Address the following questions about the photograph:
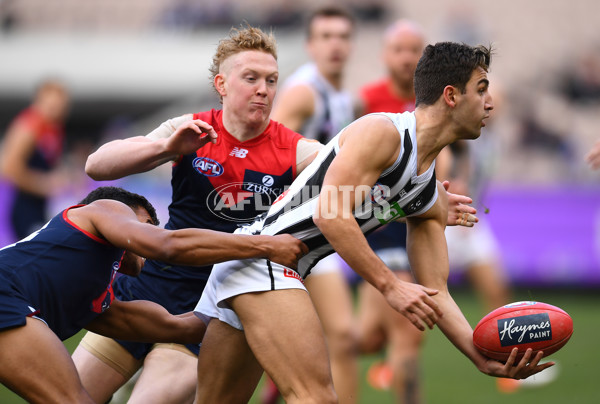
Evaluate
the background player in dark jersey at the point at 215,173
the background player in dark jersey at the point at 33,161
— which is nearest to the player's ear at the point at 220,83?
the background player in dark jersey at the point at 215,173

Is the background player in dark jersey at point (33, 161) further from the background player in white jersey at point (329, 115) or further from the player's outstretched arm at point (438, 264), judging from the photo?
the player's outstretched arm at point (438, 264)

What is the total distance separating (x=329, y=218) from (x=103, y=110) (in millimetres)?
20818

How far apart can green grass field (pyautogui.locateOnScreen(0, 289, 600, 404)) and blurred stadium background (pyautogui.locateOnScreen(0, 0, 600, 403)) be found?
761mm

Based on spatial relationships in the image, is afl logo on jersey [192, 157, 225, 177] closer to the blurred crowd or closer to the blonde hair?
the blonde hair

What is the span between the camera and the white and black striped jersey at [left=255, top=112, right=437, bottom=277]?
14.0 ft

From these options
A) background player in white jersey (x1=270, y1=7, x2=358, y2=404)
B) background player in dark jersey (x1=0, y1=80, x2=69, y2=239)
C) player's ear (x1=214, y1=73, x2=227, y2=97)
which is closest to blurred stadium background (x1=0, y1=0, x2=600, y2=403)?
background player in dark jersey (x1=0, y1=80, x2=69, y2=239)

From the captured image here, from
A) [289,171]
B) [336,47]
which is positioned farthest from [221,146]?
[336,47]

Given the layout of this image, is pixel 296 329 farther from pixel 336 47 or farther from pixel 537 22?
pixel 537 22

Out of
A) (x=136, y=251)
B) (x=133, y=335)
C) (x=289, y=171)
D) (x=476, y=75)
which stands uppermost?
(x=476, y=75)

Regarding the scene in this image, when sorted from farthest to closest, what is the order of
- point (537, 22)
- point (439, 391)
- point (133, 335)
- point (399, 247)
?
1. point (537, 22)
2. point (439, 391)
3. point (399, 247)
4. point (133, 335)

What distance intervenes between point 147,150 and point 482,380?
543 cm

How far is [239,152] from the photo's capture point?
489 centimetres

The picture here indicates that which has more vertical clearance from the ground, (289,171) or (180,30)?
(180,30)

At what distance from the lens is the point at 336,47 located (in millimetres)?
7359
